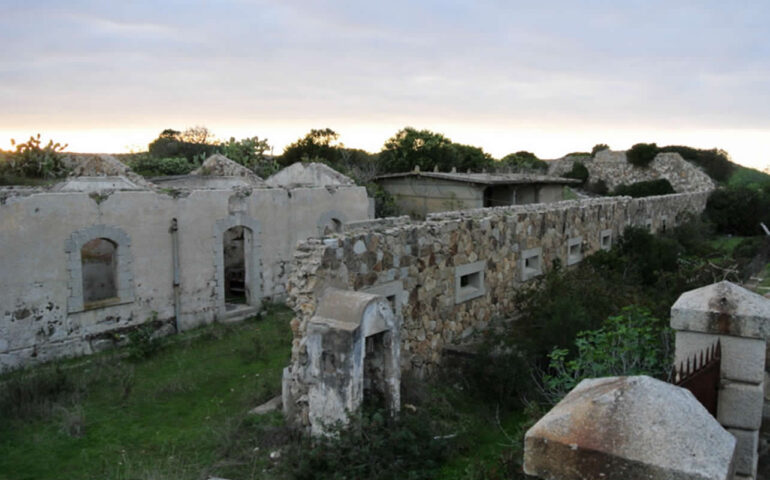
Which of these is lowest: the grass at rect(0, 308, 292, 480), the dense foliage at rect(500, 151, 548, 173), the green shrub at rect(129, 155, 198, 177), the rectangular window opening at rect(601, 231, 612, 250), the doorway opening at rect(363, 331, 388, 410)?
the grass at rect(0, 308, 292, 480)

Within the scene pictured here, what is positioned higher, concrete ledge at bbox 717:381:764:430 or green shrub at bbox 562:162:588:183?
green shrub at bbox 562:162:588:183

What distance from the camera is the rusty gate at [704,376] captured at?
3467mm

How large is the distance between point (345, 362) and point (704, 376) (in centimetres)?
352

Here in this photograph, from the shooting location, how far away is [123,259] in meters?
12.4

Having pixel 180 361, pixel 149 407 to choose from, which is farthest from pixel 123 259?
pixel 149 407

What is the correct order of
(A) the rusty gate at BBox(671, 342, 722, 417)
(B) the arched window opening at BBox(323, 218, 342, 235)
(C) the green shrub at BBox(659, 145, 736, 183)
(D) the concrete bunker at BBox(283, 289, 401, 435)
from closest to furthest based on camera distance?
(A) the rusty gate at BBox(671, 342, 722, 417) < (D) the concrete bunker at BBox(283, 289, 401, 435) < (B) the arched window opening at BBox(323, 218, 342, 235) < (C) the green shrub at BBox(659, 145, 736, 183)

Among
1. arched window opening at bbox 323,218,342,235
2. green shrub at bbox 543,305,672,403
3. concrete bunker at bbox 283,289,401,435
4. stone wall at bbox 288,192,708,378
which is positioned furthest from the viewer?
arched window opening at bbox 323,218,342,235

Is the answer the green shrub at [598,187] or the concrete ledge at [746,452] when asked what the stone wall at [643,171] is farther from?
the concrete ledge at [746,452]

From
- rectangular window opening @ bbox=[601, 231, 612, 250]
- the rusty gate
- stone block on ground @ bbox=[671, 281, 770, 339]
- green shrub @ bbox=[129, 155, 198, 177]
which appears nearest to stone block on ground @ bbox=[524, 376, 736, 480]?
the rusty gate

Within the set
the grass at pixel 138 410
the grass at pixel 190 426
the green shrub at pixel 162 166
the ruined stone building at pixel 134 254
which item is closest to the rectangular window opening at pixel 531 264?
the grass at pixel 190 426

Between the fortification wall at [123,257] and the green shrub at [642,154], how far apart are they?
26975mm

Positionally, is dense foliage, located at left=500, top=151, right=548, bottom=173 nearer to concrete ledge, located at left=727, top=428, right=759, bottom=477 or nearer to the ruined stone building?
the ruined stone building

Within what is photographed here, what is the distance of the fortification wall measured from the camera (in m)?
10.8

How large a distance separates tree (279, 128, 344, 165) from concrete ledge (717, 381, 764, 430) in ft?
94.9
